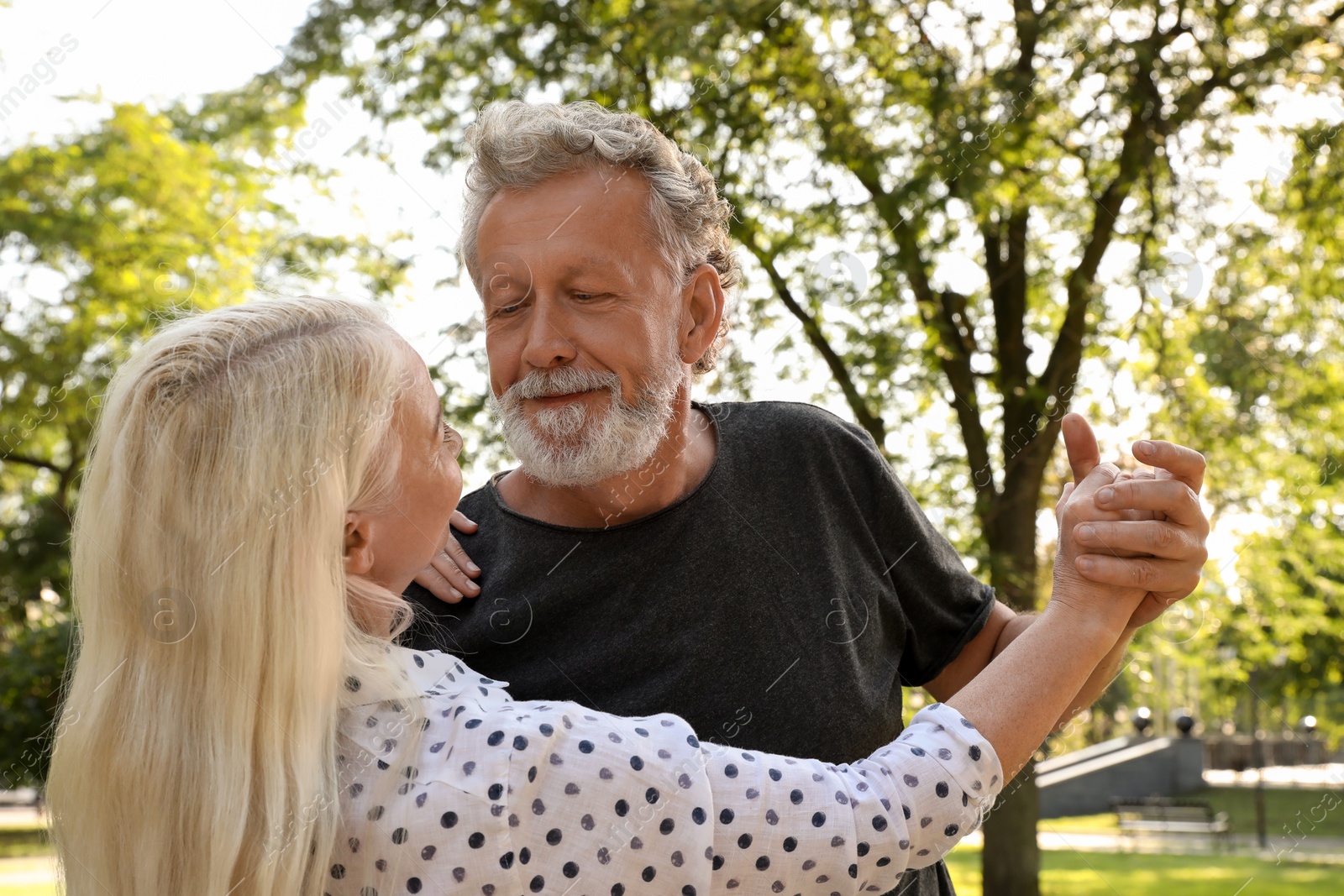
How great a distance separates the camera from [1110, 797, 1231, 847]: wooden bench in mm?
17062

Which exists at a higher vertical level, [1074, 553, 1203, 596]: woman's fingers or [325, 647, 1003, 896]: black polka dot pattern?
[1074, 553, 1203, 596]: woman's fingers

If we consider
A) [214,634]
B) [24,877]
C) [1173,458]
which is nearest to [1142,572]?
[1173,458]

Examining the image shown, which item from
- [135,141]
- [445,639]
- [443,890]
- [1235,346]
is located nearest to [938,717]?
[443,890]

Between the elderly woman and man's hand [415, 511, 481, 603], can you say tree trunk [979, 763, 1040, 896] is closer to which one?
man's hand [415, 511, 481, 603]

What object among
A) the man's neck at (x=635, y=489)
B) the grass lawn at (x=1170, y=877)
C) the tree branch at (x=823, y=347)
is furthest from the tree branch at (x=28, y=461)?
the man's neck at (x=635, y=489)

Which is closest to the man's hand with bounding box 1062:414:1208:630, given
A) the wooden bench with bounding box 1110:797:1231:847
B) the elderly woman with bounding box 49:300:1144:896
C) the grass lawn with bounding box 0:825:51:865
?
the elderly woman with bounding box 49:300:1144:896

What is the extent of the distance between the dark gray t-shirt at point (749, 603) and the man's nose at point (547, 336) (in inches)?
13.0

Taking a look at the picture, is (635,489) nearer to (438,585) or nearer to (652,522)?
(652,522)

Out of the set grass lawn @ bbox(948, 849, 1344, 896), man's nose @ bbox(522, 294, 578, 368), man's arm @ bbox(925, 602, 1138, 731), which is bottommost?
grass lawn @ bbox(948, 849, 1344, 896)

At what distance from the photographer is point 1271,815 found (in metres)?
20.1

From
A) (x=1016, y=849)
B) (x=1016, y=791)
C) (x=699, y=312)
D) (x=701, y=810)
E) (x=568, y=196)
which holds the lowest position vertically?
(x=1016, y=849)

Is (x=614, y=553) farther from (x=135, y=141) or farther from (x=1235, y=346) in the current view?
(x=135, y=141)

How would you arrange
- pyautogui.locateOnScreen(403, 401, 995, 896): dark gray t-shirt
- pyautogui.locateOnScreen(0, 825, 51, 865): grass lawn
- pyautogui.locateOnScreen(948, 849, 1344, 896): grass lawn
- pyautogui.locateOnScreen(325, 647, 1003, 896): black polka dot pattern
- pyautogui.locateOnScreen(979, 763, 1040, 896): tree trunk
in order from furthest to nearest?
pyautogui.locateOnScreen(0, 825, 51, 865): grass lawn
pyautogui.locateOnScreen(948, 849, 1344, 896): grass lawn
pyautogui.locateOnScreen(979, 763, 1040, 896): tree trunk
pyautogui.locateOnScreen(403, 401, 995, 896): dark gray t-shirt
pyautogui.locateOnScreen(325, 647, 1003, 896): black polka dot pattern

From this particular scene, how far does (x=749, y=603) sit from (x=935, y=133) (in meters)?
6.04
